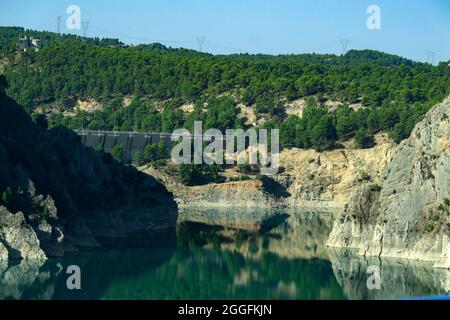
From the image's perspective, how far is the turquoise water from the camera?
54.2 metres

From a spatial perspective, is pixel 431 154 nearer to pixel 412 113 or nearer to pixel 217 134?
pixel 412 113

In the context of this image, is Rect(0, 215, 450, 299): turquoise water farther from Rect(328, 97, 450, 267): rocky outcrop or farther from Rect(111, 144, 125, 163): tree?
Rect(111, 144, 125, 163): tree

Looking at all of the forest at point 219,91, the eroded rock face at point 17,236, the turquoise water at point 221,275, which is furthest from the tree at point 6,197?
the forest at point 219,91

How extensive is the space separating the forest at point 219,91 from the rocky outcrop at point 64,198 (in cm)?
3251

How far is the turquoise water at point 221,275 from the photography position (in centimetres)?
5425

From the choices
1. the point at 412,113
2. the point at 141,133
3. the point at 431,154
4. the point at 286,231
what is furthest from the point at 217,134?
the point at 431,154

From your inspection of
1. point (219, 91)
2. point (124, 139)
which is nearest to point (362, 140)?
point (124, 139)

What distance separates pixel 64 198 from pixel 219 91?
6653 cm

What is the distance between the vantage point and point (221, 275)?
62.7m

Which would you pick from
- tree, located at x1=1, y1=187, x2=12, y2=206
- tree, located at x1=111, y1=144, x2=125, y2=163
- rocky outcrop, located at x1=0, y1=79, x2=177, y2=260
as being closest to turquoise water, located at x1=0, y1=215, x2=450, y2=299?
rocky outcrop, located at x1=0, y1=79, x2=177, y2=260

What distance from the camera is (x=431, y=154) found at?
65.8 metres

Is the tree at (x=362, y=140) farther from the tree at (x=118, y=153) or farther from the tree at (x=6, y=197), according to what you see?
the tree at (x=6, y=197)
